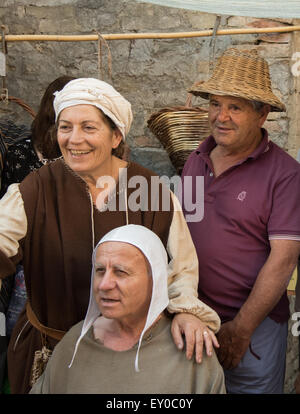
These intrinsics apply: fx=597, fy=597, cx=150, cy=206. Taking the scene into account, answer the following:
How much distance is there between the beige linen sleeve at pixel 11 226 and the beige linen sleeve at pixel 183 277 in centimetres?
55

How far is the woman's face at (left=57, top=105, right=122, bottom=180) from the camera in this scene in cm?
214

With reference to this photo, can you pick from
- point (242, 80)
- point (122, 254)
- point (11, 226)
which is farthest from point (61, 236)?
point (242, 80)

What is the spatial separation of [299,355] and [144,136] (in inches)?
70.0

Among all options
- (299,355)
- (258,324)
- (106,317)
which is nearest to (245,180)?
(258,324)

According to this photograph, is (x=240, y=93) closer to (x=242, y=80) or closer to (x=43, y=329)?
(x=242, y=80)

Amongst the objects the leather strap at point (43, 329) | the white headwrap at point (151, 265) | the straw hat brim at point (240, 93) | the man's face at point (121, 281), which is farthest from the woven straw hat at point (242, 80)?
the leather strap at point (43, 329)

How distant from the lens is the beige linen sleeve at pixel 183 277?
2.10m

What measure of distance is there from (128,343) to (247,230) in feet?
2.80

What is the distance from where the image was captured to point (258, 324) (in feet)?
8.36

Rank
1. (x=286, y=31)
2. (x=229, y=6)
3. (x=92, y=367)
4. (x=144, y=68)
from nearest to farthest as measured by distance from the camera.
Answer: (x=92, y=367)
(x=229, y=6)
(x=286, y=31)
(x=144, y=68)

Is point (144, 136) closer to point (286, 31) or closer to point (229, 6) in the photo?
point (286, 31)

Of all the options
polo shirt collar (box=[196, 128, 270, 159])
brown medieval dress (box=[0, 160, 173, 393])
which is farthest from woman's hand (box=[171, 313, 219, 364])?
polo shirt collar (box=[196, 128, 270, 159])

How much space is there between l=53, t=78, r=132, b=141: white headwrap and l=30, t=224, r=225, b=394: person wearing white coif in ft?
1.46
